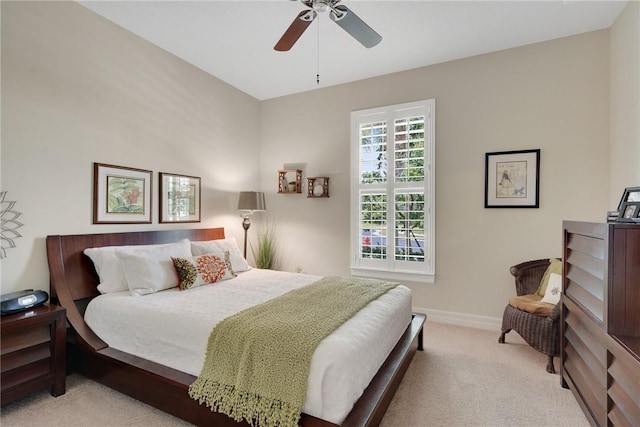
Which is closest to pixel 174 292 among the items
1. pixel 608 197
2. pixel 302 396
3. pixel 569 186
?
pixel 302 396

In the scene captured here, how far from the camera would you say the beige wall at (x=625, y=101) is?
8.02 feet

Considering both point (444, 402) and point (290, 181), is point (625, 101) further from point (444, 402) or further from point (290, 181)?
point (290, 181)

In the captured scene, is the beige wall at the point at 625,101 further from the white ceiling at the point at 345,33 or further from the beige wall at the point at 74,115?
the beige wall at the point at 74,115

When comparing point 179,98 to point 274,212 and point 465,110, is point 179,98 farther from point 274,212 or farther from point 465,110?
point 465,110

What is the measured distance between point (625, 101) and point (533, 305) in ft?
6.33

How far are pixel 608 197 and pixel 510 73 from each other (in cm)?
158

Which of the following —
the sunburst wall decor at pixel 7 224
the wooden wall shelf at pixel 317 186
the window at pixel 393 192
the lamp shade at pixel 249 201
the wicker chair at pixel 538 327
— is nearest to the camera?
the sunburst wall decor at pixel 7 224

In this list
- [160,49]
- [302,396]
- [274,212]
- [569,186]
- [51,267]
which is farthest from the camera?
[274,212]

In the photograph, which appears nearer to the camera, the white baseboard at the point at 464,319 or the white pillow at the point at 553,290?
the white pillow at the point at 553,290

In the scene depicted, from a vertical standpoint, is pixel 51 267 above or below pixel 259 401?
above

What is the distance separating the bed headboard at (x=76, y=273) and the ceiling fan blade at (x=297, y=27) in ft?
7.52

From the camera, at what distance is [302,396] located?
148 cm

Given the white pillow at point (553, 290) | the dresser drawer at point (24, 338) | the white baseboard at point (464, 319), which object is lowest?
the white baseboard at point (464, 319)

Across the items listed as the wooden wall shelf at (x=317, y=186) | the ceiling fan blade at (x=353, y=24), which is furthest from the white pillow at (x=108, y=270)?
the ceiling fan blade at (x=353, y=24)
